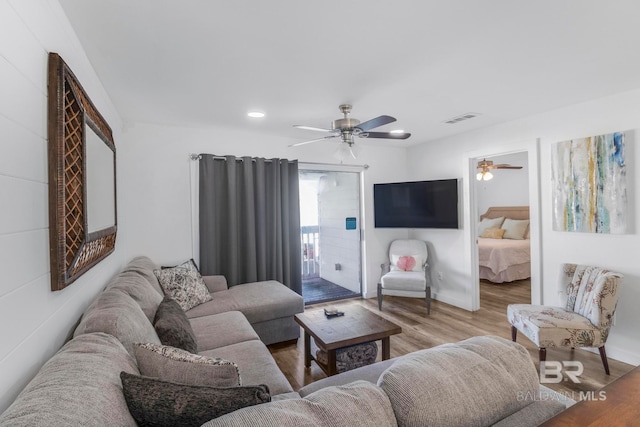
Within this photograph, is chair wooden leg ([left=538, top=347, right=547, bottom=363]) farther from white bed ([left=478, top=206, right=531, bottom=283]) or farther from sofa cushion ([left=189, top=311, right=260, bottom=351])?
white bed ([left=478, top=206, right=531, bottom=283])

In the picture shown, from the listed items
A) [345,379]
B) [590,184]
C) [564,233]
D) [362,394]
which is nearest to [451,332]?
[564,233]

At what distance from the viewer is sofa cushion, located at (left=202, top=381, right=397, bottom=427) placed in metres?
0.76

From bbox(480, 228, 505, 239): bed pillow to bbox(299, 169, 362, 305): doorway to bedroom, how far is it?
10.9 ft

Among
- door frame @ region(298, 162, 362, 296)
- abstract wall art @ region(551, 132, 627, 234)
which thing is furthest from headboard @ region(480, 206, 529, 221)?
door frame @ region(298, 162, 362, 296)

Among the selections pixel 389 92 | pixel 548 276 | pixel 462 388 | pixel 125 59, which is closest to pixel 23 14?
pixel 125 59

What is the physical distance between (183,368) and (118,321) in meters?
0.44

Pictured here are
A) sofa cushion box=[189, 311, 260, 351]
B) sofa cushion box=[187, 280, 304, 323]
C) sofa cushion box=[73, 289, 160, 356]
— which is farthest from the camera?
sofa cushion box=[187, 280, 304, 323]

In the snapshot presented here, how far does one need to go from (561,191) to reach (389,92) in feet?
6.75

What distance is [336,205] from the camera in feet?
17.1

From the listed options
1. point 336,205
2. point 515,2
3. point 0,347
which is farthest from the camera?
point 336,205

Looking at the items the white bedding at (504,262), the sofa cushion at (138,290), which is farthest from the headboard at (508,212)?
the sofa cushion at (138,290)

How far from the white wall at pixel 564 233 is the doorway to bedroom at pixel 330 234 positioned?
4.39ft

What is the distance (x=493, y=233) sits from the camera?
639 centimetres

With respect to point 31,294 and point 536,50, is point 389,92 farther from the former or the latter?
point 31,294
